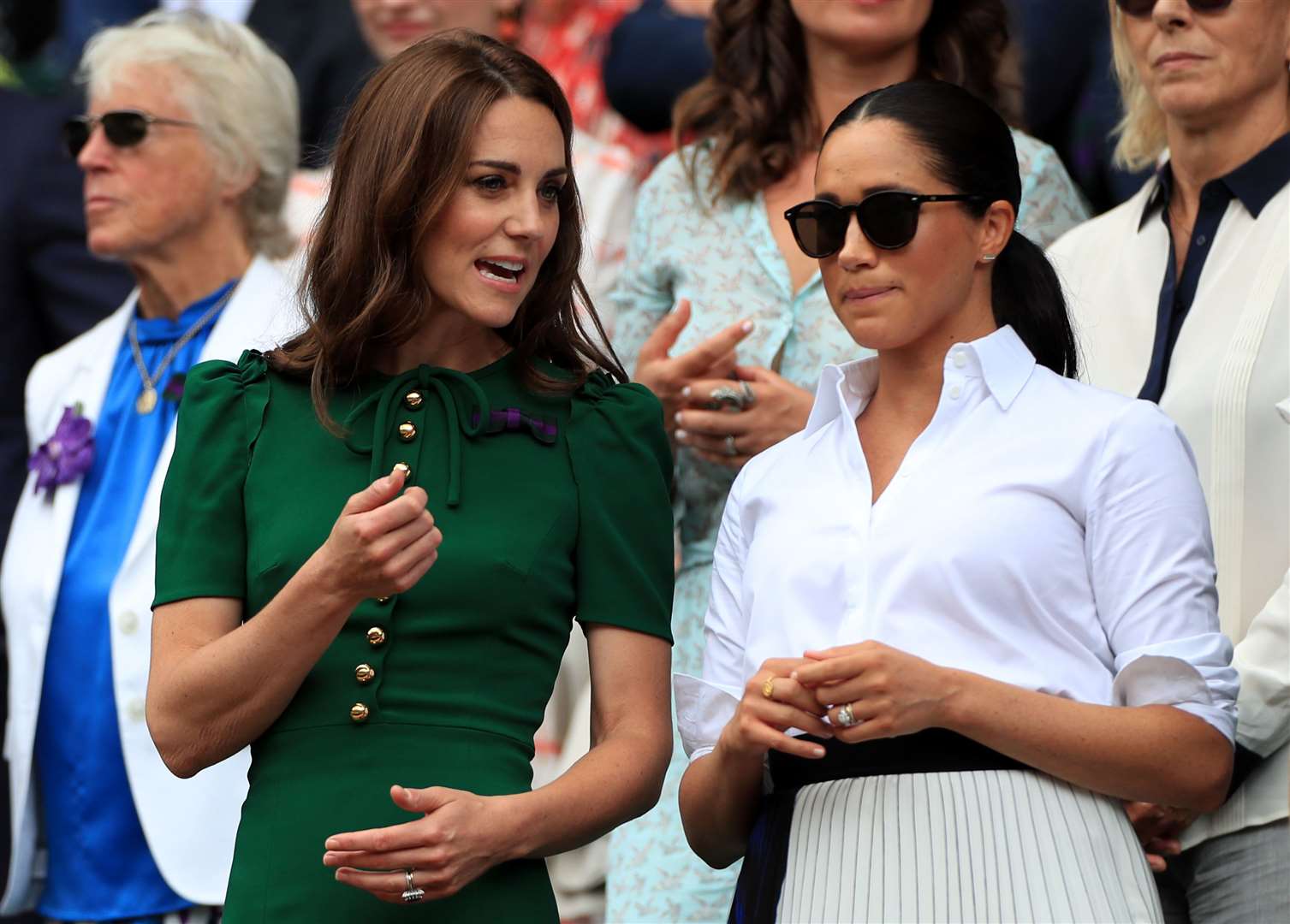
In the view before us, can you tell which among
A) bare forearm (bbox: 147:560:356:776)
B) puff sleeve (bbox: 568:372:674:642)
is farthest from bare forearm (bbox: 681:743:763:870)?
bare forearm (bbox: 147:560:356:776)

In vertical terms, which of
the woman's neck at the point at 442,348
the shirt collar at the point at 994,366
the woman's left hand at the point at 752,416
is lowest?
the woman's left hand at the point at 752,416

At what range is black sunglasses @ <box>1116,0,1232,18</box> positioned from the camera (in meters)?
4.01

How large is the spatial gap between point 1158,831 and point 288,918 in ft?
4.88

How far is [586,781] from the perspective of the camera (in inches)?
124

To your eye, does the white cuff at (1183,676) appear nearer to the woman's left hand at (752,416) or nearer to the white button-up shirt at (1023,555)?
the white button-up shirt at (1023,555)

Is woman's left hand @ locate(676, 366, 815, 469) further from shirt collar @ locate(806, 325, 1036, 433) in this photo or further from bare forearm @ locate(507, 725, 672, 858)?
bare forearm @ locate(507, 725, 672, 858)

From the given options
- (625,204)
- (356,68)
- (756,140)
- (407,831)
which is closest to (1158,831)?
(407,831)

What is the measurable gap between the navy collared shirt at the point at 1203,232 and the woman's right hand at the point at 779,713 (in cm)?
128

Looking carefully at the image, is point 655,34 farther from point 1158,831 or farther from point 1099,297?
point 1158,831

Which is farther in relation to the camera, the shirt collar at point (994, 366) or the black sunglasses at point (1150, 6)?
the black sunglasses at point (1150, 6)

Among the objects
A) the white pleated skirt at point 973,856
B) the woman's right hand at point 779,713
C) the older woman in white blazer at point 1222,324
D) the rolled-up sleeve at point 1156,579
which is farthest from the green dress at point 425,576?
the older woman in white blazer at point 1222,324

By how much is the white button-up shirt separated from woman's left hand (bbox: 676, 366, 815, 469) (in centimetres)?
82

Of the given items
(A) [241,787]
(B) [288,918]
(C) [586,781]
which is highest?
(C) [586,781]

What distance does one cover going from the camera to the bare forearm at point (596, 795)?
3.06 meters
